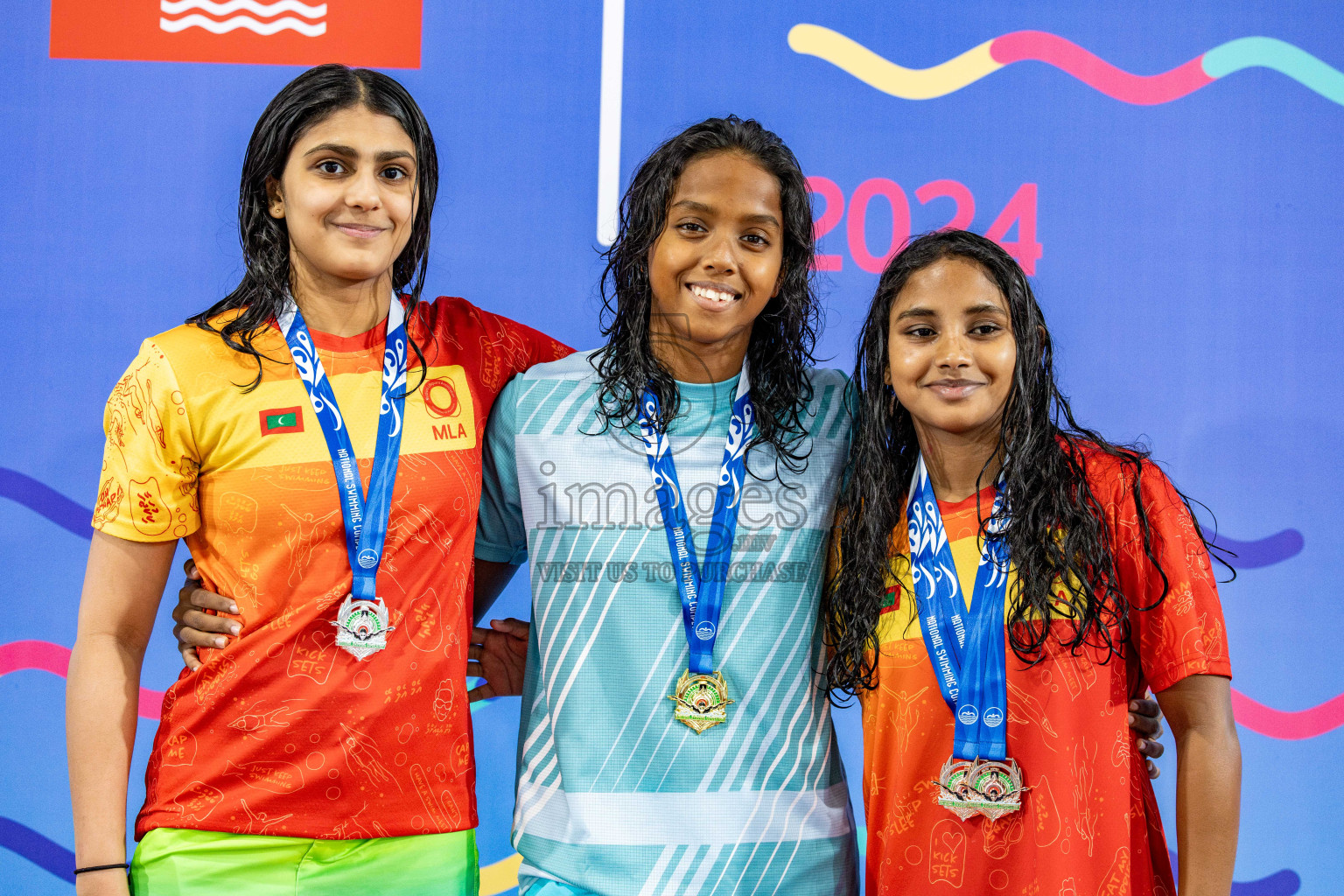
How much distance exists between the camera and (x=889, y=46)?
2.97m

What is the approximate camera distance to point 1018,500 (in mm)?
1688

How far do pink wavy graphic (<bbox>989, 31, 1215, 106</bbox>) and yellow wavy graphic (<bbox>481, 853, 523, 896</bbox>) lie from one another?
2599 millimetres

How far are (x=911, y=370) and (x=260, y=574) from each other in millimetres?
1066

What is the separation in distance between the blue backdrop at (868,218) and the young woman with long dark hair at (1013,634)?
48.9 inches

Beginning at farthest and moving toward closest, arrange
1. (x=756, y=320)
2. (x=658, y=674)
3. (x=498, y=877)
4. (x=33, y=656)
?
(x=498, y=877)
(x=33, y=656)
(x=756, y=320)
(x=658, y=674)

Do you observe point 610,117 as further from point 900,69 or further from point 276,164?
point 276,164

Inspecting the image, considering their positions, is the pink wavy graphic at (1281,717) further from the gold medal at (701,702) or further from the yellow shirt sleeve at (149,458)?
the gold medal at (701,702)

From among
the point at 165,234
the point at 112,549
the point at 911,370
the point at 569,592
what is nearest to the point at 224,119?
the point at 165,234

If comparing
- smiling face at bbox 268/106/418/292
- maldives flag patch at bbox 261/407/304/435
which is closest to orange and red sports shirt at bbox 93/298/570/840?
maldives flag patch at bbox 261/407/304/435

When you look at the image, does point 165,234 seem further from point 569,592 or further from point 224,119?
point 569,592

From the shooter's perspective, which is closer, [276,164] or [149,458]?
[149,458]

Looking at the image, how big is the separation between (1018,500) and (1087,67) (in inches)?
71.3

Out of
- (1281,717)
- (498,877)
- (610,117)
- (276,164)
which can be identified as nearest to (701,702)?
(276,164)

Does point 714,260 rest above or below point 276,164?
below
